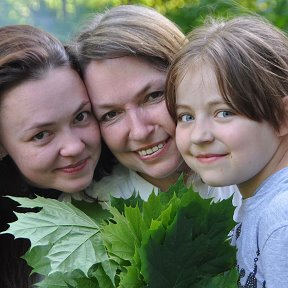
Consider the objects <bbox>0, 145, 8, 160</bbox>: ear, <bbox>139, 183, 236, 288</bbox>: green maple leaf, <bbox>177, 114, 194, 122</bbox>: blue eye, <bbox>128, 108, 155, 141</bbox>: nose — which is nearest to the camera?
<bbox>139, 183, 236, 288</bbox>: green maple leaf

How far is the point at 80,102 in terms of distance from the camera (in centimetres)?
225

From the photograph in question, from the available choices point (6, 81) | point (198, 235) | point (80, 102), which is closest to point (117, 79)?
point (80, 102)

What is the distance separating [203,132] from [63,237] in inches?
17.4

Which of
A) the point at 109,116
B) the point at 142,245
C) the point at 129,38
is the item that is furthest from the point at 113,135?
the point at 142,245

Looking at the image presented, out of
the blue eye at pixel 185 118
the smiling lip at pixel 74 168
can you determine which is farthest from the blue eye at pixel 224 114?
the smiling lip at pixel 74 168

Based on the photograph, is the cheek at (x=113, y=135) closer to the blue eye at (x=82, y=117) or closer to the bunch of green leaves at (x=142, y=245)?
the blue eye at (x=82, y=117)

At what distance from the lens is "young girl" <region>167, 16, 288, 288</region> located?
182 centimetres

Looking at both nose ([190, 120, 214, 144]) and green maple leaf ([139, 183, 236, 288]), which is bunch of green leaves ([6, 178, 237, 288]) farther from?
nose ([190, 120, 214, 144])

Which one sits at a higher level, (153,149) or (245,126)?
(245,126)

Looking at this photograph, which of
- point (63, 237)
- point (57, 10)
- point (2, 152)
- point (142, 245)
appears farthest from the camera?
point (57, 10)

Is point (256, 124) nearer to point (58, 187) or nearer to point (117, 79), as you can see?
point (117, 79)

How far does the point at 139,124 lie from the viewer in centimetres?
220

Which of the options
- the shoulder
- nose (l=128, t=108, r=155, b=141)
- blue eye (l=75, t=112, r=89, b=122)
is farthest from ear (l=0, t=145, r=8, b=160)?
the shoulder

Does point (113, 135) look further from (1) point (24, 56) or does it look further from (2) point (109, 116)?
(1) point (24, 56)
